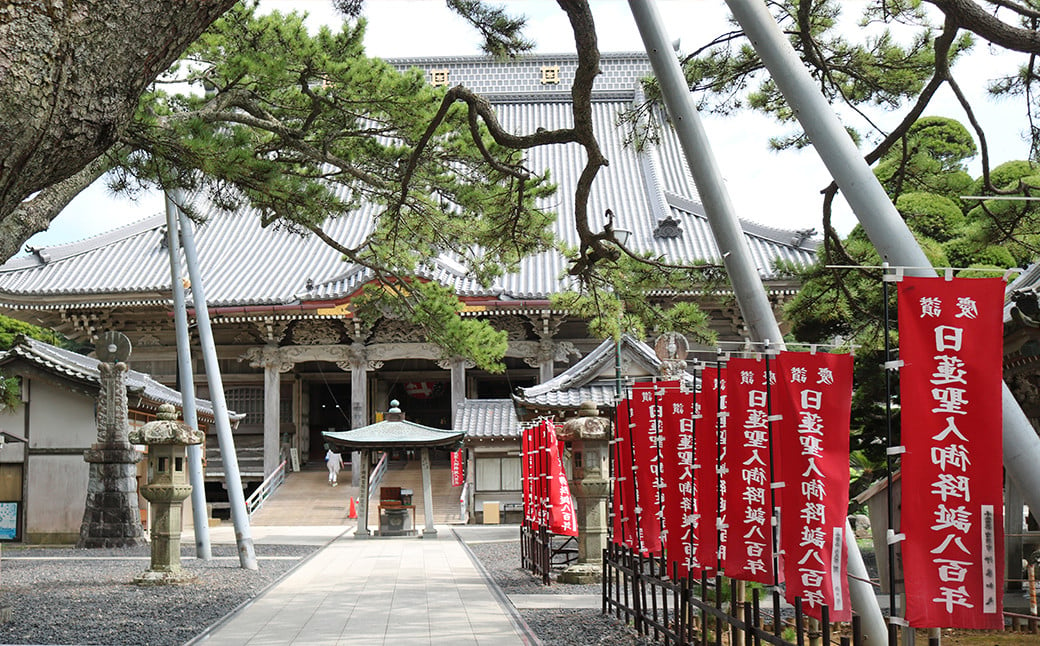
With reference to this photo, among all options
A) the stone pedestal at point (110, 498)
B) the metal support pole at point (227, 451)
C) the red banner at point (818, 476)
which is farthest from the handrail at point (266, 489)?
the red banner at point (818, 476)

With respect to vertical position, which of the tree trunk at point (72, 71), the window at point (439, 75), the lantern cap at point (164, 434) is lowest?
the lantern cap at point (164, 434)

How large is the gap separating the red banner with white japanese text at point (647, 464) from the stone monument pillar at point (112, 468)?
438 inches

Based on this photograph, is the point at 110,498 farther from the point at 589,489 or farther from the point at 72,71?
the point at 72,71

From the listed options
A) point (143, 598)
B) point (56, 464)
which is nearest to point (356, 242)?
point (56, 464)

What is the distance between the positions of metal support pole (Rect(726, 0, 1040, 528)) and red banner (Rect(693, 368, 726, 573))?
5.10 feet

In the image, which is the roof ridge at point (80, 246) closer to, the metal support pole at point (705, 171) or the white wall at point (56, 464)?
the white wall at point (56, 464)

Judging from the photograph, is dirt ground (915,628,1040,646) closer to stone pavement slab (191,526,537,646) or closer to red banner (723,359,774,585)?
red banner (723,359,774,585)

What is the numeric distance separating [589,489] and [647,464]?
336 centimetres

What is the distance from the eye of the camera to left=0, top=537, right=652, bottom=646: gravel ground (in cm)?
811

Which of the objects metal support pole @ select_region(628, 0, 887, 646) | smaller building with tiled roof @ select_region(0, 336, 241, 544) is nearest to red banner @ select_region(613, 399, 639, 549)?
metal support pole @ select_region(628, 0, 887, 646)

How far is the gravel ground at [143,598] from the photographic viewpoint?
8.11 metres

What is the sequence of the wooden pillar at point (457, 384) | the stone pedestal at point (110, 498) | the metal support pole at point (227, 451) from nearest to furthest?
the metal support pole at point (227, 451), the stone pedestal at point (110, 498), the wooden pillar at point (457, 384)

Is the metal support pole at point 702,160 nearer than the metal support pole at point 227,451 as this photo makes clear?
Yes

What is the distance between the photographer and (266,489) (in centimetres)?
Result: 2481
